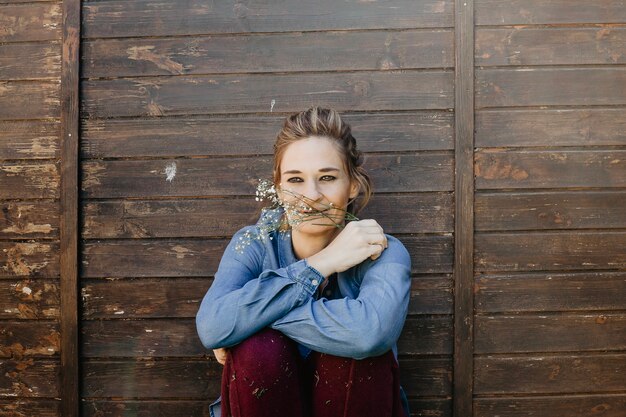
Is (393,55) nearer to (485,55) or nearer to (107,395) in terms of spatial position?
(485,55)

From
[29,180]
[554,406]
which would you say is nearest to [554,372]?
[554,406]

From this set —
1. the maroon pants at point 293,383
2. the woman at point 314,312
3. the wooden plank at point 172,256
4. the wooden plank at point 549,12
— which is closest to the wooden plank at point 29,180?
the wooden plank at point 172,256

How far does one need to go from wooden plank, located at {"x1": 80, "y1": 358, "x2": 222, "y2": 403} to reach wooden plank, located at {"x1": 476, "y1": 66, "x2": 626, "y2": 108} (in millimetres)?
1828

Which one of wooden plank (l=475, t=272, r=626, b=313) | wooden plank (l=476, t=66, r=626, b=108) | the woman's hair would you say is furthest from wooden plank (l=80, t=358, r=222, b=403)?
wooden plank (l=476, t=66, r=626, b=108)

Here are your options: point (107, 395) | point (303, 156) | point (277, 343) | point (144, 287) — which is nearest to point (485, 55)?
point (303, 156)

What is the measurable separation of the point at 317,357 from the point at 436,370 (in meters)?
0.94

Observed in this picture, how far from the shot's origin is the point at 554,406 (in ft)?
7.93

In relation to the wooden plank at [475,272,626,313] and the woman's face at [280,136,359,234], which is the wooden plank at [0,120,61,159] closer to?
the woman's face at [280,136,359,234]

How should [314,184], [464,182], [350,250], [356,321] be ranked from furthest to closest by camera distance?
[464,182] < [314,184] < [350,250] < [356,321]

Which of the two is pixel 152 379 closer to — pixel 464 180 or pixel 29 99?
pixel 29 99

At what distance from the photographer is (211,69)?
245cm

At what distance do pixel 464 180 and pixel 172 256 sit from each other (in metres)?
1.42

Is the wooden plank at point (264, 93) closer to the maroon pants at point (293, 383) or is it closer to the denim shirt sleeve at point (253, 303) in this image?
the denim shirt sleeve at point (253, 303)

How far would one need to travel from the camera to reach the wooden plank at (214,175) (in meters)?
2.41
